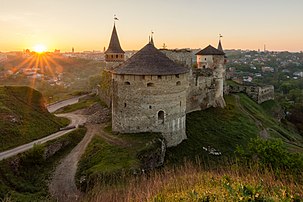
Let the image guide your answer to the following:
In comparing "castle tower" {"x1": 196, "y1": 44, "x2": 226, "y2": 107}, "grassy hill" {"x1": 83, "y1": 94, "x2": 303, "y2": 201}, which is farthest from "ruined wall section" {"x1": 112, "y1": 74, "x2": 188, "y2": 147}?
"castle tower" {"x1": 196, "y1": 44, "x2": 226, "y2": 107}

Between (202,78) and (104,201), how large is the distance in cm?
2837

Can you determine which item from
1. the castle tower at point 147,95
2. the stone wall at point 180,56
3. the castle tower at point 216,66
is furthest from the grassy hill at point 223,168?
the stone wall at point 180,56

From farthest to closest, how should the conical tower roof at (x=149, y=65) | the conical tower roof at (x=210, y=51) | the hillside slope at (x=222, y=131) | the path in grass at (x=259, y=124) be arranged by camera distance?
1. the conical tower roof at (x=210, y=51)
2. the path in grass at (x=259, y=124)
3. the hillside slope at (x=222, y=131)
4. the conical tower roof at (x=149, y=65)

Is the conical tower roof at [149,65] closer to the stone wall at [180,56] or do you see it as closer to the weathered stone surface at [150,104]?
the weathered stone surface at [150,104]

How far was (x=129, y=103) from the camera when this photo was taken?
2256 cm

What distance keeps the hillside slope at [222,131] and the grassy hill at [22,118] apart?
1045cm

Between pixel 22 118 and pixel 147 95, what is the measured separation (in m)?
10.0

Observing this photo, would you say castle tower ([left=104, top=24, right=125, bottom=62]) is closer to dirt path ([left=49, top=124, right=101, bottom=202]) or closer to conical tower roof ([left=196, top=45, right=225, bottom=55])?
conical tower roof ([left=196, top=45, right=225, bottom=55])

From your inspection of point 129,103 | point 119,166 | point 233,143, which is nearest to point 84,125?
point 129,103

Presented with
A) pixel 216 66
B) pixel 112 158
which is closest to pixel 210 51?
pixel 216 66

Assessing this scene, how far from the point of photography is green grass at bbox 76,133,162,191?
16.6m

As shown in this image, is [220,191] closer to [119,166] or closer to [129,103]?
[119,166]

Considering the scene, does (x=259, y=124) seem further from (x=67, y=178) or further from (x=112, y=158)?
(x=67, y=178)

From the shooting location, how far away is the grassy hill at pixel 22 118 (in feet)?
68.2
